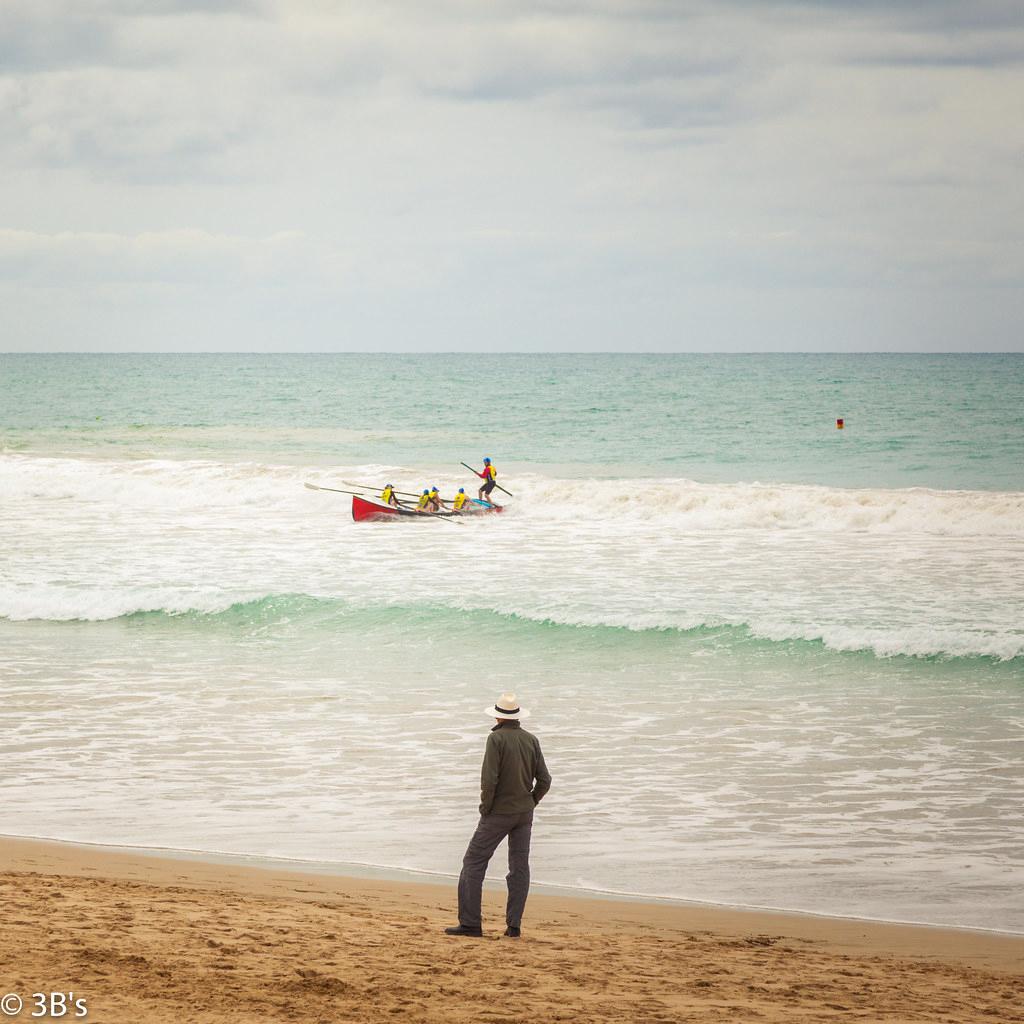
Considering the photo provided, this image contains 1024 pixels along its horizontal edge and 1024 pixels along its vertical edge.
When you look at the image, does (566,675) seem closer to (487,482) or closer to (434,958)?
(434,958)

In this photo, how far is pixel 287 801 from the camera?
989 cm

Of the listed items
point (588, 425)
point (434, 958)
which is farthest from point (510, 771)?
point (588, 425)

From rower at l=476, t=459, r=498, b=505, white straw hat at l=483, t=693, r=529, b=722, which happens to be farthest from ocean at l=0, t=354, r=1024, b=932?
white straw hat at l=483, t=693, r=529, b=722

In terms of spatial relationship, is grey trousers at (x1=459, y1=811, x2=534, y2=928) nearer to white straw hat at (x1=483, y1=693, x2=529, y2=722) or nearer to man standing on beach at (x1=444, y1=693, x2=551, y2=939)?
man standing on beach at (x1=444, y1=693, x2=551, y2=939)

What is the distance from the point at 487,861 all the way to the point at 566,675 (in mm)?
7671

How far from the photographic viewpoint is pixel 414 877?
327 inches

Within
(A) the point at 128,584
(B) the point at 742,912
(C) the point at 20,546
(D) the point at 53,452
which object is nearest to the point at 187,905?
(B) the point at 742,912

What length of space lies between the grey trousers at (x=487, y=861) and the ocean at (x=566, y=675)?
1.31 meters

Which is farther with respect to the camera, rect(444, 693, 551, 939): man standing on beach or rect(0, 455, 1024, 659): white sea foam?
rect(0, 455, 1024, 659): white sea foam

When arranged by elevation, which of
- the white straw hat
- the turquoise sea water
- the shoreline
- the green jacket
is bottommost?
the shoreline

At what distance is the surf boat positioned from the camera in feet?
88.9

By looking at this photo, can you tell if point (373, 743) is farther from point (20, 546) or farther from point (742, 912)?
point (20, 546)

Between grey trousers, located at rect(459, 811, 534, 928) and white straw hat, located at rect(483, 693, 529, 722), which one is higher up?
white straw hat, located at rect(483, 693, 529, 722)

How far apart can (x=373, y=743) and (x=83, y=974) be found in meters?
5.85
